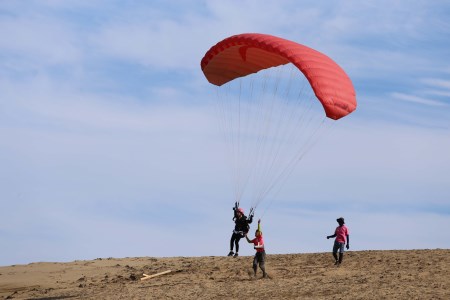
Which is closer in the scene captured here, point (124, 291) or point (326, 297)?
point (326, 297)

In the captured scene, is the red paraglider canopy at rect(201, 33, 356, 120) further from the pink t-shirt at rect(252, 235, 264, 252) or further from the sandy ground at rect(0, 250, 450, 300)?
the sandy ground at rect(0, 250, 450, 300)

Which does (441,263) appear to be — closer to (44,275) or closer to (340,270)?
(340,270)

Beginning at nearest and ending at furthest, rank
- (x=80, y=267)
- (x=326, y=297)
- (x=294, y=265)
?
1. (x=326, y=297)
2. (x=294, y=265)
3. (x=80, y=267)

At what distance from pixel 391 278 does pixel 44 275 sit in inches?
529

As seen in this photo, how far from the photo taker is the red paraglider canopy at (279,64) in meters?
20.2

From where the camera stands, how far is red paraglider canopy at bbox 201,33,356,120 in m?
20.2

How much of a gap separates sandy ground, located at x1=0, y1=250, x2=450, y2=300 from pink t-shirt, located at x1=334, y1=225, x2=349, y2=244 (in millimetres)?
823

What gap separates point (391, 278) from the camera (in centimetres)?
2147

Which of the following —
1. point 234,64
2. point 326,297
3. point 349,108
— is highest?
point 234,64

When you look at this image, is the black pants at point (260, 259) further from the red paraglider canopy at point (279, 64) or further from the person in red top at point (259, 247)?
the red paraglider canopy at point (279, 64)

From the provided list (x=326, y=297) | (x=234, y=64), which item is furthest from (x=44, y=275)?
(x=326, y=297)

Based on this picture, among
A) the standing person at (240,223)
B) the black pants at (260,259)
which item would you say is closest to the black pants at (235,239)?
the standing person at (240,223)

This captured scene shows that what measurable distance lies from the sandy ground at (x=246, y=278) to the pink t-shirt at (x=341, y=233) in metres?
0.82

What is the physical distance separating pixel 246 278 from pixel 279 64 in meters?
6.53
